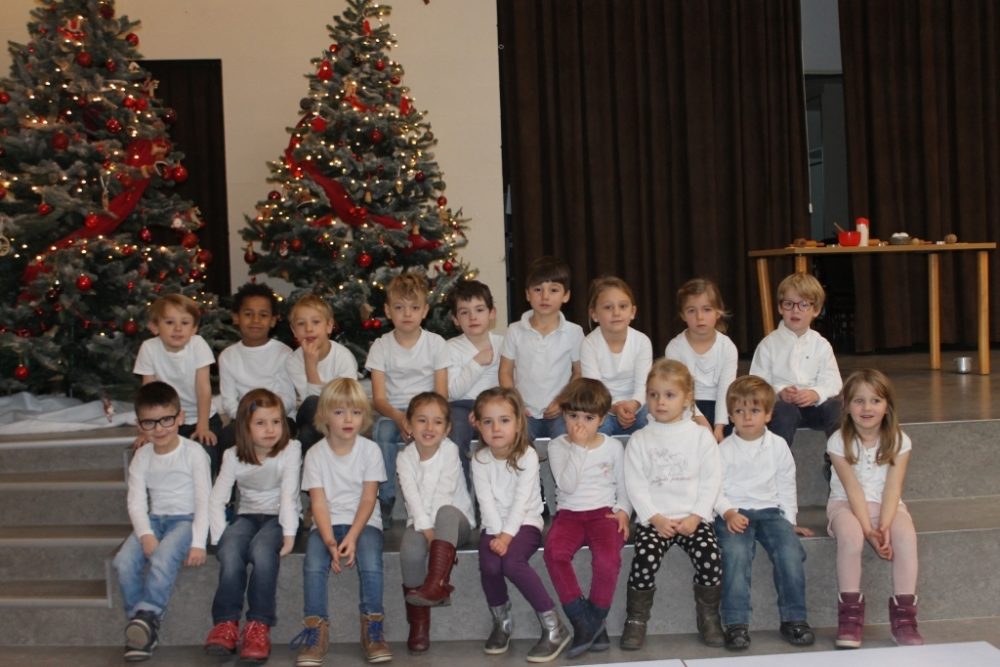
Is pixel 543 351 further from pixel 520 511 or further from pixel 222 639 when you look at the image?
pixel 222 639

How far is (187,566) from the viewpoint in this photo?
3736mm

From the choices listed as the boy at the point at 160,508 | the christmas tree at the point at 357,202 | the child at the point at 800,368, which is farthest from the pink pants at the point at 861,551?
the christmas tree at the point at 357,202

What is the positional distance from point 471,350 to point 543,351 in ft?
1.07

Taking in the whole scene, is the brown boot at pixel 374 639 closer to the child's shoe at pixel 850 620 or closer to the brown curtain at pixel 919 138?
the child's shoe at pixel 850 620

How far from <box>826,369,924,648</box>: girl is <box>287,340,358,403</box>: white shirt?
1962 mm

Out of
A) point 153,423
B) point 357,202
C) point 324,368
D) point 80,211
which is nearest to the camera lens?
point 153,423

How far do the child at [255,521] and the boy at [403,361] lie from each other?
0.48m

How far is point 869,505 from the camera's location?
12.0 ft

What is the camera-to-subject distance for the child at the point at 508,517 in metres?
3.50

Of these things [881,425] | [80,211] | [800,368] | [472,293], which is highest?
[80,211]

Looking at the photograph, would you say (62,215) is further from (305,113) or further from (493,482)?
(493,482)

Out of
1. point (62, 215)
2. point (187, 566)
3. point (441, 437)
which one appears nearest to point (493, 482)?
point (441, 437)

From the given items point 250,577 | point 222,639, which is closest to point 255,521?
point 250,577

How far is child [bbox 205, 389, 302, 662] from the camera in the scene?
11.6ft
